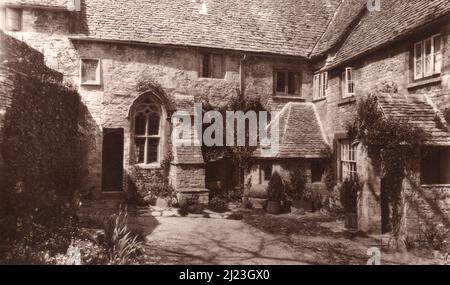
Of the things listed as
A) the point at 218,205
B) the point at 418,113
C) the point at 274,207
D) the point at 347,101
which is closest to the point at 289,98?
the point at 347,101

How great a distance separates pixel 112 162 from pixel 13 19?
6737 mm

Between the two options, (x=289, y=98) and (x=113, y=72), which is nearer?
(x=113, y=72)

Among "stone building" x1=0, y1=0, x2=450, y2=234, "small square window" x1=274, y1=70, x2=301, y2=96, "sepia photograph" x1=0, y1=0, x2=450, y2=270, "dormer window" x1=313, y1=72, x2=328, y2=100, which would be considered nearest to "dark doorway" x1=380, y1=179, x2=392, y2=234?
"sepia photograph" x1=0, y1=0, x2=450, y2=270

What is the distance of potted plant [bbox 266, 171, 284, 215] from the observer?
13.0m

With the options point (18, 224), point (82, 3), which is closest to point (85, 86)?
point (82, 3)

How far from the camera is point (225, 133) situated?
15.6 meters

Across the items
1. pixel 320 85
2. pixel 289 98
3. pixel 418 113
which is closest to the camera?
pixel 418 113

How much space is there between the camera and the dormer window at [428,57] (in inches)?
383

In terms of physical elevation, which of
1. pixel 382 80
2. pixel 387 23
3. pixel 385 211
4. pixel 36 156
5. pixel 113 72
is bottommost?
pixel 385 211

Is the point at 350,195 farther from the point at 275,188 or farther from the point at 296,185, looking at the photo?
the point at 296,185

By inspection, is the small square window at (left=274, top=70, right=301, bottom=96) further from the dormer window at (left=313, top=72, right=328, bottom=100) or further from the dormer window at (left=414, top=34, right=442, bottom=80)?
the dormer window at (left=414, top=34, right=442, bottom=80)

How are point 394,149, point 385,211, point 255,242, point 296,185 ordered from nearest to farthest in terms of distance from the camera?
point 255,242 → point 394,149 → point 385,211 → point 296,185

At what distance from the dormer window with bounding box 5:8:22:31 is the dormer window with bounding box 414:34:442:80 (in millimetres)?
14339

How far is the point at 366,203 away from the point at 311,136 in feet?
17.8
